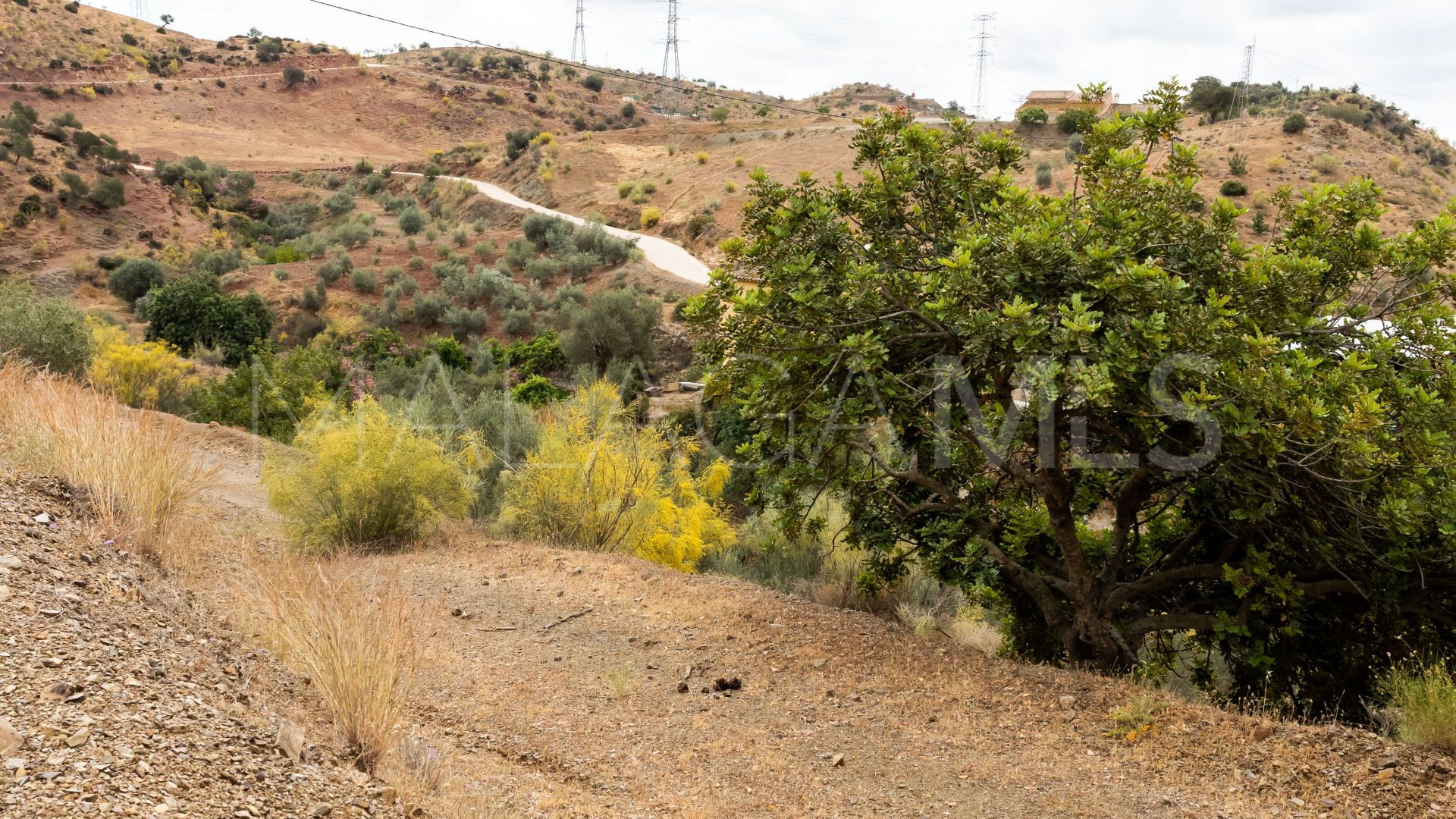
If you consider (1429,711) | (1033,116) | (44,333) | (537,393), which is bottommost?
(537,393)

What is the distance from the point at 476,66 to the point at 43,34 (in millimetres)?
31188

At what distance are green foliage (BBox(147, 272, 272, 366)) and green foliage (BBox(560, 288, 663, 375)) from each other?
1040cm

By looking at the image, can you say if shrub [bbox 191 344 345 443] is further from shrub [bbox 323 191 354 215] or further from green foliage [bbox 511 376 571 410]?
shrub [bbox 323 191 354 215]

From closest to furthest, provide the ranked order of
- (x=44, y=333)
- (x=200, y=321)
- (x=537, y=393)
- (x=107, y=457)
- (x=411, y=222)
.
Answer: (x=107, y=457) → (x=44, y=333) → (x=537, y=393) → (x=200, y=321) → (x=411, y=222)

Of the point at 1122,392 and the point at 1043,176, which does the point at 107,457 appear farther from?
the point at 1043,176

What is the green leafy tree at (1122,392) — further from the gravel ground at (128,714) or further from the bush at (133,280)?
the bush at (133,280)

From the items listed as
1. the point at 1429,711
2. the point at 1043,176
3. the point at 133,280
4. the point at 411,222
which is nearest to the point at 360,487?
the point at 1429,711

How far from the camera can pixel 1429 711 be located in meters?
5.75

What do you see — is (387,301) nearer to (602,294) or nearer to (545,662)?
(602,294)

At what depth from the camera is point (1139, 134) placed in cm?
830

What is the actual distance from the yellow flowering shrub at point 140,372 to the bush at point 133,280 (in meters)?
12.5

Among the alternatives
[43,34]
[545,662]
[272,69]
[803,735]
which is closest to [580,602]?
[545,662]

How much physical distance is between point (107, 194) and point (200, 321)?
15096 millimetres

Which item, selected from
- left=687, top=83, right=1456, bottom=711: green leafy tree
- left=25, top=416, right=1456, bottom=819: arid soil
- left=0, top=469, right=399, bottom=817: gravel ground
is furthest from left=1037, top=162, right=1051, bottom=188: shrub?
left=0, top=469, right=399, bottom=817: gravel ground
